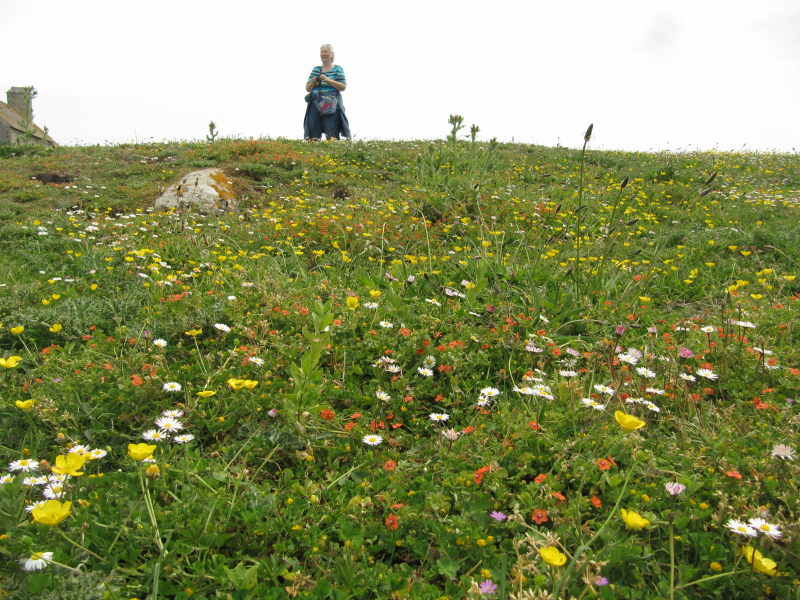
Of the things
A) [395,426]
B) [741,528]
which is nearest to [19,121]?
[395,426]

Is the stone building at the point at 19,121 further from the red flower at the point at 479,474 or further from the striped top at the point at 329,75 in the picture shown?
Answer: the red flower at the point at 479,474

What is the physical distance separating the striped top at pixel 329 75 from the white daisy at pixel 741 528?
13612mm

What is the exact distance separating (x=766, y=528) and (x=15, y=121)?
17652 millimetres

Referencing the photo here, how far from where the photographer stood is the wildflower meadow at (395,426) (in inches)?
63.9

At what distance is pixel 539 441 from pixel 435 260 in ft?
8.64

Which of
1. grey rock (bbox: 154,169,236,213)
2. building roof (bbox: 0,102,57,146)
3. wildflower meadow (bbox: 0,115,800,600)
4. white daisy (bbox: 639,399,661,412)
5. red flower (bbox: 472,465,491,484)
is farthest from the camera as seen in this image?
building roof (bbox: 0,102,57,146)

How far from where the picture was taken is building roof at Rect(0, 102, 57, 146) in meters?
12.8

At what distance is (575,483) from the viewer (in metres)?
1.98

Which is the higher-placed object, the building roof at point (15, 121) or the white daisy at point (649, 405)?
the building roof at point (15, 121)

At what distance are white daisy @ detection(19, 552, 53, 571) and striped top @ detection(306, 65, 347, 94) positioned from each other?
13464 millimetres

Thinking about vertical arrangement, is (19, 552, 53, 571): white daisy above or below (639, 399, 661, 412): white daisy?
below

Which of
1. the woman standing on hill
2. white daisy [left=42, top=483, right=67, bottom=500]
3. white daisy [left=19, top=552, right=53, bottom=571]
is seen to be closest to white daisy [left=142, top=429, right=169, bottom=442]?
white daisy [left=42, top=483, right=67, bottom=500]

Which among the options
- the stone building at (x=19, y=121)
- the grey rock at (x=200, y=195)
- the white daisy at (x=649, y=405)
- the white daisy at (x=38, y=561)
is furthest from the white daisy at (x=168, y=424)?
the stone building at (x=19, y=121)

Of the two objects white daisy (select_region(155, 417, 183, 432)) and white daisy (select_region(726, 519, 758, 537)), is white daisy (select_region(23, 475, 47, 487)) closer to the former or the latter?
white daisy (select_region(155, 417, 183, 432))
